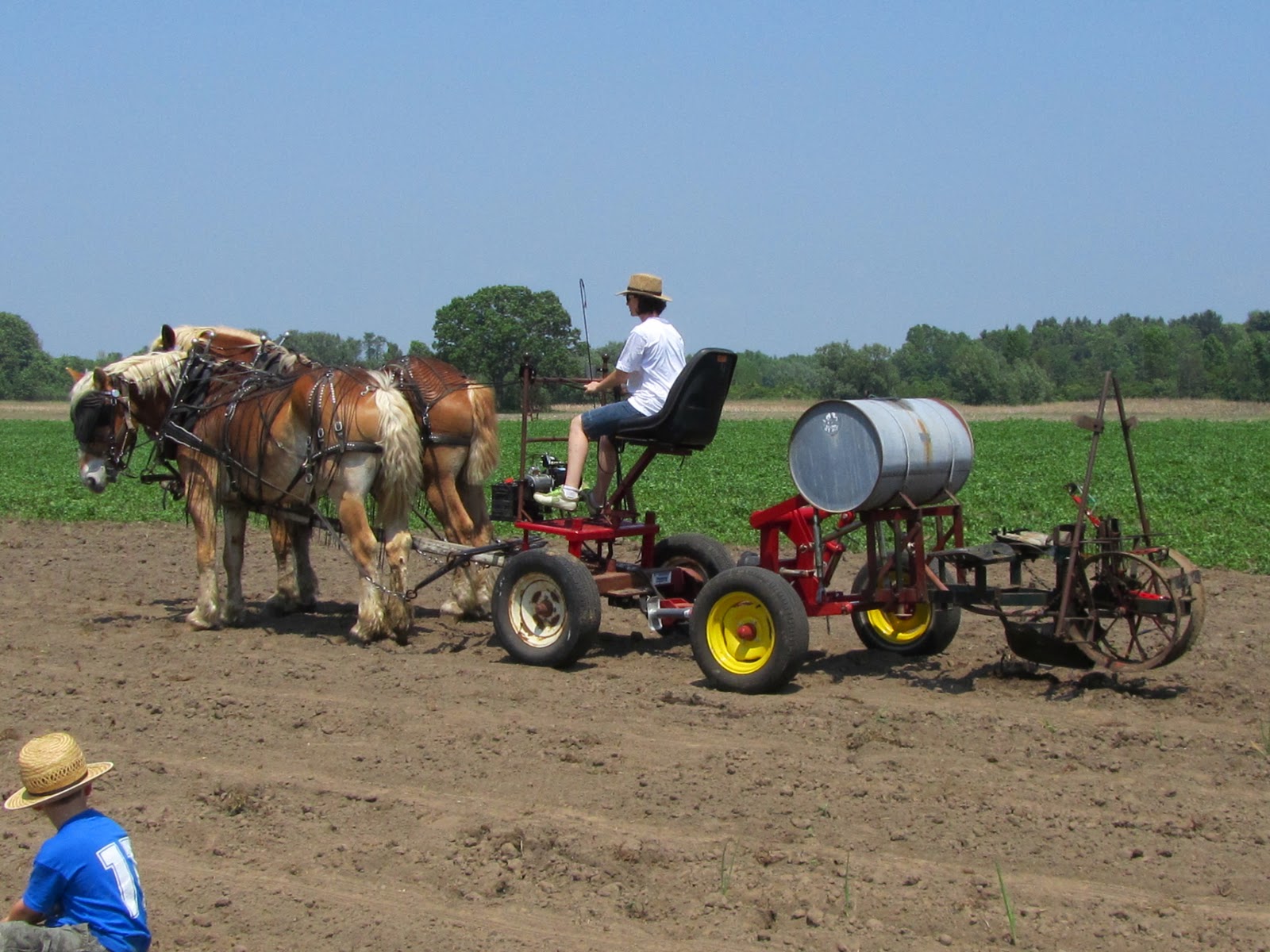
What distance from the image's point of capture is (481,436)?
9805 millimetres

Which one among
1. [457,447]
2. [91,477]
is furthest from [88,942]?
[91,477]

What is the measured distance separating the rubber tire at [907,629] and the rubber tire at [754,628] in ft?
2.84

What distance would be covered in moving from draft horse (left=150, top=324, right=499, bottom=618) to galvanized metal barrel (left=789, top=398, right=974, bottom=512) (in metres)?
3.11

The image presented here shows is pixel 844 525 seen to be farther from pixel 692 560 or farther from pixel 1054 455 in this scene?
pixel 1054 455

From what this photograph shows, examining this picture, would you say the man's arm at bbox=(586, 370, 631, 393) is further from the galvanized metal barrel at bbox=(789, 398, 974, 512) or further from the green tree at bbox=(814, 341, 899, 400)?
the green tree at bbox=(814, 341, 899, 400)

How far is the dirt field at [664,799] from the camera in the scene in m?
4.47

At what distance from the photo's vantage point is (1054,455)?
32312 mm

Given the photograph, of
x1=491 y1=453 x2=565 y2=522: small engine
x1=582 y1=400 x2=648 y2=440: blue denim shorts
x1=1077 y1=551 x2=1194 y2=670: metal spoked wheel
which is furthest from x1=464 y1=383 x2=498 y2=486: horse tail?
x1=1077 y1=551 x2=1194 y2=670: metal spoked wheel

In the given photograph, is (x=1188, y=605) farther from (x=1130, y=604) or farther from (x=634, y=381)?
(x=634, y=381)

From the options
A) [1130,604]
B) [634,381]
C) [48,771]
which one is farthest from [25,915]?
[1130,604]

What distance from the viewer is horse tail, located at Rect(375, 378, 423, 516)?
9023 millimetres

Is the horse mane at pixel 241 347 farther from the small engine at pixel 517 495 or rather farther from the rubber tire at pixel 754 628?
the rubber tire at pixel 754 628

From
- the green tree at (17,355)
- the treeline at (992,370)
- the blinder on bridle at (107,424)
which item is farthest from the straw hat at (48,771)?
the green tree at (17,355)

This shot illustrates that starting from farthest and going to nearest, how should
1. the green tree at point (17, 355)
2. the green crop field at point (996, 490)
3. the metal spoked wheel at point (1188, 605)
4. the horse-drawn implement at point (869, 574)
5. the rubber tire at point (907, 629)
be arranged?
the green tree at point (17, 355), the green crop field at point (996, 490), the rubber tire at point (907, 629), the horse-drawn implement at point (869, 574), the metal spoked wheel at point (1188, 605)
